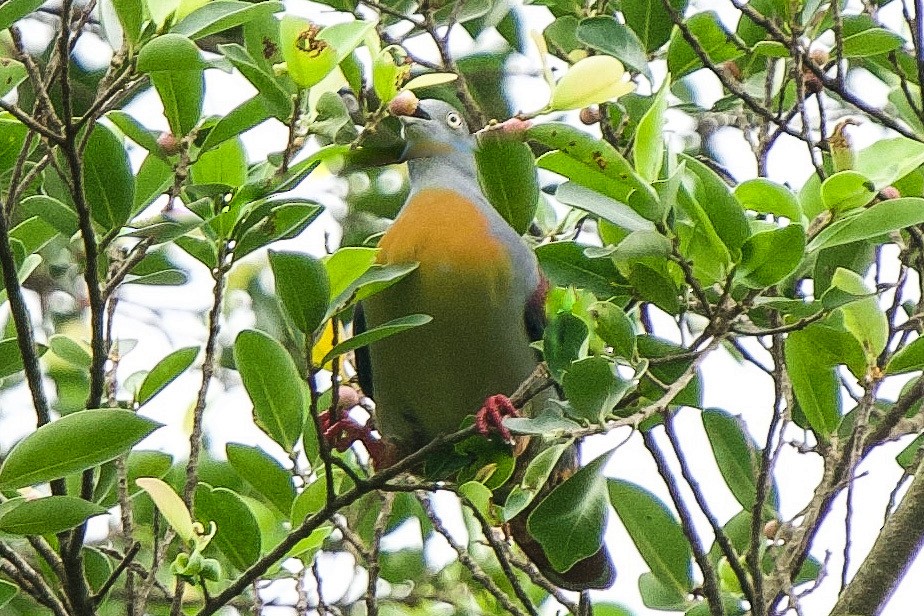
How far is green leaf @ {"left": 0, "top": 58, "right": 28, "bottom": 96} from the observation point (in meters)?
1.75

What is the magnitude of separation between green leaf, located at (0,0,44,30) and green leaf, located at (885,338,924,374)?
1.32m

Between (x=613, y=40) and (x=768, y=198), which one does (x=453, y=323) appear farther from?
(x=768, y=198)

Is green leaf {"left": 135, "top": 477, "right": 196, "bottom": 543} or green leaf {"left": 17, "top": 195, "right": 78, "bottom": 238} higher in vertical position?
Result: green leaf {"left": 17, "top": 195, "right": 78, "bottom": 238}

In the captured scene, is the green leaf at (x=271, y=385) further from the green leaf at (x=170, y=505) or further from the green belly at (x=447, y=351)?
the green belly at (x=447, y=351)

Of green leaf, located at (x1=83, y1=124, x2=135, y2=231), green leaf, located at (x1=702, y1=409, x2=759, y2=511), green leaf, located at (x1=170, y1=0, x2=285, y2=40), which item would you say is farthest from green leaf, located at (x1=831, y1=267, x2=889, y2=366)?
green leaf, located at (x1=83, y1=124, x2=135, y2=231)

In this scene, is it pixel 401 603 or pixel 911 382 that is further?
pixel 401 603

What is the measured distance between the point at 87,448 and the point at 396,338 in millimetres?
1136

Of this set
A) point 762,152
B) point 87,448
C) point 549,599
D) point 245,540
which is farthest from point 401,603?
point 87,448

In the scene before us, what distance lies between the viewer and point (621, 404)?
6.35 feet

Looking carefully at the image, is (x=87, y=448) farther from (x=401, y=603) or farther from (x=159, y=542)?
(x=401, y=603)

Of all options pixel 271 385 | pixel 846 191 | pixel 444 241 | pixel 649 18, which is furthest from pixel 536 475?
pixel 649 18

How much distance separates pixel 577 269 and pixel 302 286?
417 millimetres

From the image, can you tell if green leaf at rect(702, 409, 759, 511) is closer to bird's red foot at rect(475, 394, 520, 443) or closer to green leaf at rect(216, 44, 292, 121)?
bird's red foot at rect(475, 394, 520, 443)

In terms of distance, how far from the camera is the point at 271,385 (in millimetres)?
1935
